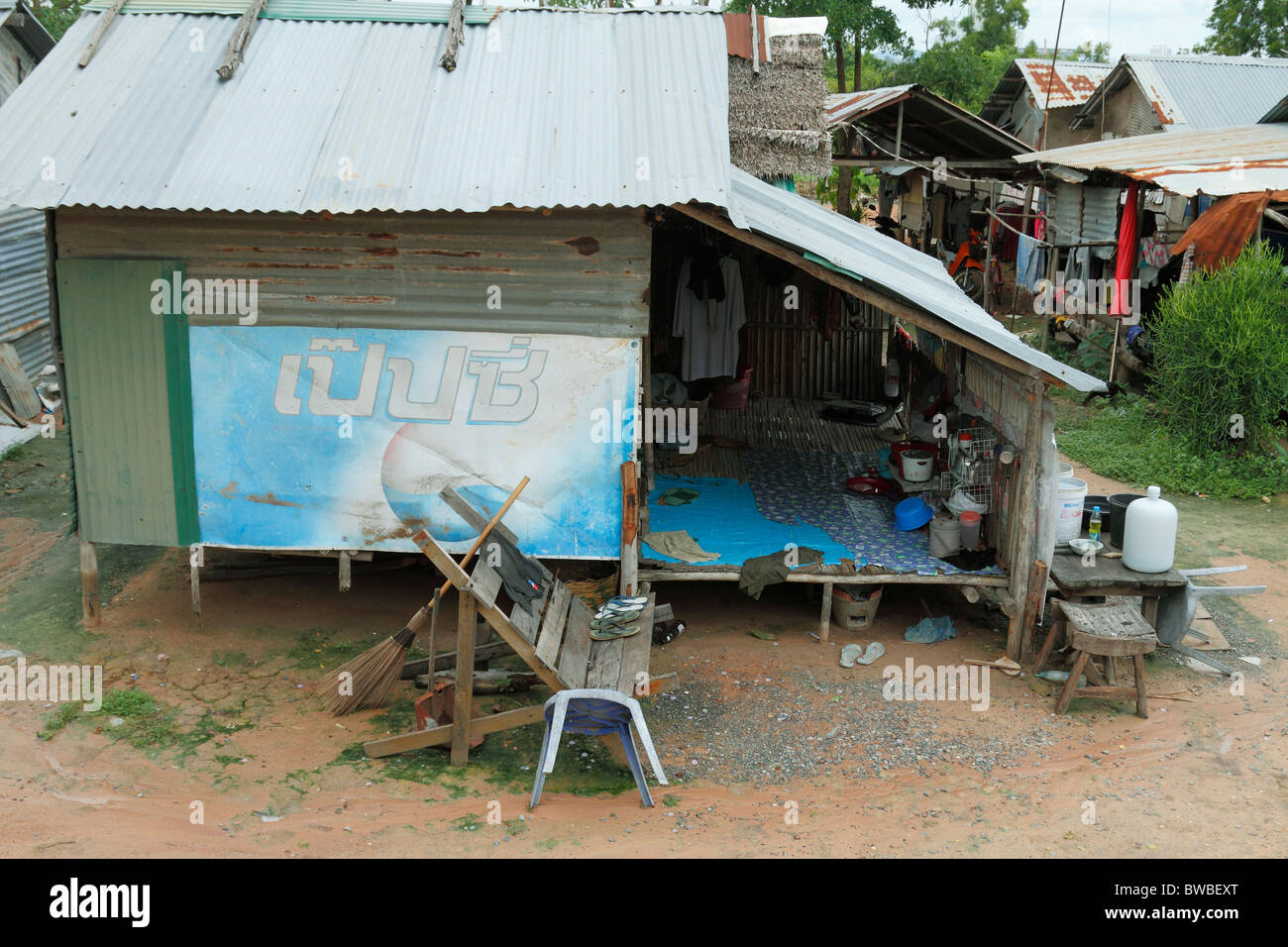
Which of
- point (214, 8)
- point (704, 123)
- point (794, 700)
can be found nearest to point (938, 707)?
point (794, 700)

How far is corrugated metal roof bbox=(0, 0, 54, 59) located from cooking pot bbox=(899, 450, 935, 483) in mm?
12578

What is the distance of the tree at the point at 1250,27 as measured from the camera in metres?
30.3

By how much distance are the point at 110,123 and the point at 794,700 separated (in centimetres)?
618

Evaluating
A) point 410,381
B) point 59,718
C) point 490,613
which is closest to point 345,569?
point 410,381

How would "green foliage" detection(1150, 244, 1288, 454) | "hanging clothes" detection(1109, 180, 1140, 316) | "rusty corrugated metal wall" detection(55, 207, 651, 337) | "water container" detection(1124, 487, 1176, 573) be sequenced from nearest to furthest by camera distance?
1. "rusty corrugated metal wall" detection(55, 207, 651, 337)
2. "water container" detection(1124, 487, 1176, 573)
3. "green foliage" detection(1150, 244, 1288, 454)
4. "hanging clothes" detection(1109, 180, 1140, 316)

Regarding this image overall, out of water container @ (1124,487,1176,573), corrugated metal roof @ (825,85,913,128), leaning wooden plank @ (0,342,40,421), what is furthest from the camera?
corrugated metal roof @ (825,85,913,128)

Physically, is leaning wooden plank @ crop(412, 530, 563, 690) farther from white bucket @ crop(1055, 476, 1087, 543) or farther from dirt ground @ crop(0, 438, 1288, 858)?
white bucket @ crop(1055, 476, 1087, 543)

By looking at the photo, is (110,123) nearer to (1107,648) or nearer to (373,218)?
(373,218)

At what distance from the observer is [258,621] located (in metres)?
8.39

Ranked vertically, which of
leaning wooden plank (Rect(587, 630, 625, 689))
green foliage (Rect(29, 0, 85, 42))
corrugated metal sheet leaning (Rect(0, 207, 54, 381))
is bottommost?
leaning wooden plank (Rect(587, 630, 625, 689))

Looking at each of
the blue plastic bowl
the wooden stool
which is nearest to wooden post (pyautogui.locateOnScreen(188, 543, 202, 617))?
the blue plastic bowl

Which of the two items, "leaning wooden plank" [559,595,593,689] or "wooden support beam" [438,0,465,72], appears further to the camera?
"wooden support beam" [438,0,465,72]

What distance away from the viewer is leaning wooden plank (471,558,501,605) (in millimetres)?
5898

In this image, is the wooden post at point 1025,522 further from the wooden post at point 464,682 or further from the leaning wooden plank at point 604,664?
the wooden post at point 464,682
